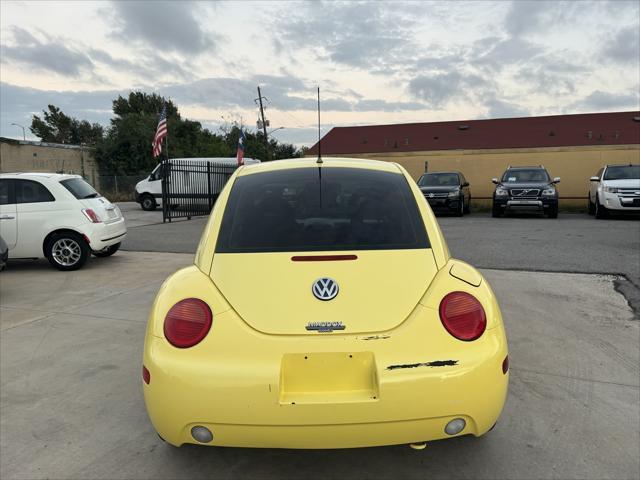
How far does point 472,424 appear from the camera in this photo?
7.05 ft

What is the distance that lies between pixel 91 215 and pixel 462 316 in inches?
282

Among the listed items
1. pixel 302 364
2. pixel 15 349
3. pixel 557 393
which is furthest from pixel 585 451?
pixel 15 349

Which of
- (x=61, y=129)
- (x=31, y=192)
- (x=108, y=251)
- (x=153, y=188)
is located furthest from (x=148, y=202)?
(x=61, y=129)

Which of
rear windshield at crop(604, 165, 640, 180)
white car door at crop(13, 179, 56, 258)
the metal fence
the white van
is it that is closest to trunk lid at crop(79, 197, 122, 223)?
white car door at crop(13, 179, 56, 258)

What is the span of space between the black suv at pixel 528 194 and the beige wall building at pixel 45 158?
25.4m

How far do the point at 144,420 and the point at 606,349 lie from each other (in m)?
3.65

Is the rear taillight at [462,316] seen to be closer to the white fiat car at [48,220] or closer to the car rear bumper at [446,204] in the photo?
the white fiat car at [48,220]

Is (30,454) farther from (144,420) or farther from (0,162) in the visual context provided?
(0,162)

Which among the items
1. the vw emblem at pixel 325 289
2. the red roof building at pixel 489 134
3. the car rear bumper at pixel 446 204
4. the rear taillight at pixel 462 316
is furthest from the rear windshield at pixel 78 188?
the red roof building at pixel 489 134

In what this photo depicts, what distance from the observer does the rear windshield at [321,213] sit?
2.54m

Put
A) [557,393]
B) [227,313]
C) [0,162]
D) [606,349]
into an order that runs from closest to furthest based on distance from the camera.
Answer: [227,313] → [557,393] → [606,349] → [0,162]

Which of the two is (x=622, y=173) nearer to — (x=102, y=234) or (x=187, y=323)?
(x=102, y=234)

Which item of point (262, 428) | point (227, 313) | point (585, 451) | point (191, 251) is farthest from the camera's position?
point (191, 251)

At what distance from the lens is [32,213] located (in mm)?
7727
